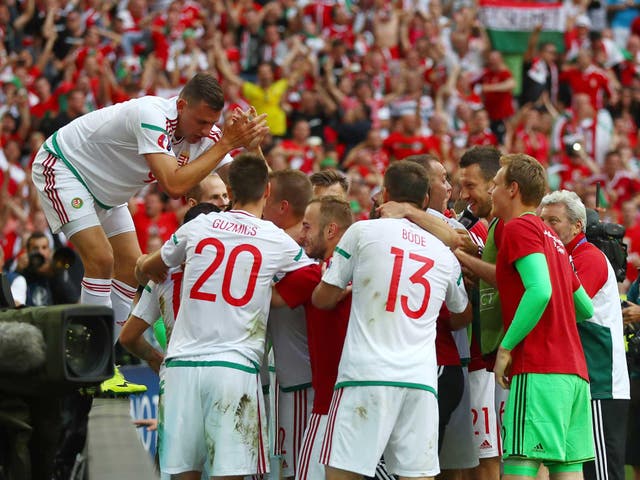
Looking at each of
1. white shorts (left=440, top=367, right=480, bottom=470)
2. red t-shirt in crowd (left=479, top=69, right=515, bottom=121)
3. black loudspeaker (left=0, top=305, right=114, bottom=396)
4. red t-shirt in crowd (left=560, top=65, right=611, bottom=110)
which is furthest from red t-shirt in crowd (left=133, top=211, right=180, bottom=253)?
black loudspeaker (left=0, top=305, right=114, bottom=396)

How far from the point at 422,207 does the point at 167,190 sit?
1554 millimetres

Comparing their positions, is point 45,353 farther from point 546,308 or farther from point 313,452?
point 546,308

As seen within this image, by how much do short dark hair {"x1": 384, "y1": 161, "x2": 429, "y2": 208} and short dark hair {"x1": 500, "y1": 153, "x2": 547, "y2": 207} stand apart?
526 mm

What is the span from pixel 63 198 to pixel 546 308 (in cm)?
317

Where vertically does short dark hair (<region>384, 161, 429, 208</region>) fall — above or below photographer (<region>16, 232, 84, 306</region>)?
above

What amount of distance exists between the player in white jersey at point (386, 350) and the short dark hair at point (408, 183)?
0.22 metres

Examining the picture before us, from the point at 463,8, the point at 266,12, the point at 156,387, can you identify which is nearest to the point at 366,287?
the point at 156,387

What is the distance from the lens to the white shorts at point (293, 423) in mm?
6730

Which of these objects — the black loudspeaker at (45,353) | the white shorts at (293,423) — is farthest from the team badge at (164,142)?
the black loudspeaker at (45,353)

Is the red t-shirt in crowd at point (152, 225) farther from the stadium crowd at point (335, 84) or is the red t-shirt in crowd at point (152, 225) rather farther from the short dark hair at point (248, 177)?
the short dark hair at point (248, 177)

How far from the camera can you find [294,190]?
708 centimetres

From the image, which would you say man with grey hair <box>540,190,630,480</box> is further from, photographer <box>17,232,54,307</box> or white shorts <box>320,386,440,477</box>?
photographer <box>17,232,54,307</box>

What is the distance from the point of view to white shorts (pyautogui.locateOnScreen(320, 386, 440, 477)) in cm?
606

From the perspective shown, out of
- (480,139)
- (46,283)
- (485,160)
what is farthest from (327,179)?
(480,139)
